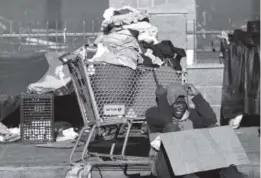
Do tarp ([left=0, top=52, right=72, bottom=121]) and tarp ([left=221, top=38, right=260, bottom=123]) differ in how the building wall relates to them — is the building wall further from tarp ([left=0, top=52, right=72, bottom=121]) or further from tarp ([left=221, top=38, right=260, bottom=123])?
tarp ([left=221, top=38, right=260, bottom=123])

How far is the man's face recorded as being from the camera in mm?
6321

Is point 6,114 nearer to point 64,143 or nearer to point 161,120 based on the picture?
point 64,143

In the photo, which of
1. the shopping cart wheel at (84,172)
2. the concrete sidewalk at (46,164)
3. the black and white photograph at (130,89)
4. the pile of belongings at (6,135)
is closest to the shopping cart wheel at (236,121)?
the black and white photograph at (130,89)

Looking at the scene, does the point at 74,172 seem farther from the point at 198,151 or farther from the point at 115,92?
the point at 198,151

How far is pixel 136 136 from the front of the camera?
27.8 feet

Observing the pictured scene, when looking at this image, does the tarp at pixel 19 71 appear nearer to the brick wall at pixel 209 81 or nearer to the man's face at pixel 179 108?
the brick wall at pixel 209 81

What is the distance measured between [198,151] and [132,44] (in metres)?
1.91

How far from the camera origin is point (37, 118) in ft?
28.6

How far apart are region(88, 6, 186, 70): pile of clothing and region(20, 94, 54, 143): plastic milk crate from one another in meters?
1.18

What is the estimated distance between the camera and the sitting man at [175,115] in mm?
6223

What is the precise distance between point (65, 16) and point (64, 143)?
6.78 feet

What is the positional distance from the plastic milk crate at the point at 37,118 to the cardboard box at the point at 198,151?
9.45 ft

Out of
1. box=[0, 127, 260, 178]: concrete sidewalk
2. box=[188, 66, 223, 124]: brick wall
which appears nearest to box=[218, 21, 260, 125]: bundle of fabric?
box=[188, 66, 223, 124]: brick wall

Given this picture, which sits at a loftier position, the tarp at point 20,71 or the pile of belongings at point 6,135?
the tarp at point 20,71
